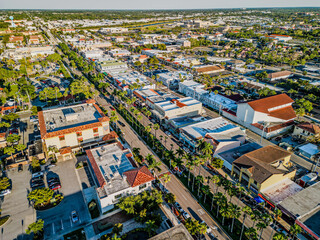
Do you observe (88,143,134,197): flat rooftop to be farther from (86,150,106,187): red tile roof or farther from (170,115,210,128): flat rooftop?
(170,115,210,128): flat rooftop

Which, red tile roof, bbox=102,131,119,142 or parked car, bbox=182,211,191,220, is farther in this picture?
red tile roof, bbox=102,131,119,142

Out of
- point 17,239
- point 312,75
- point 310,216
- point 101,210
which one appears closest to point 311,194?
point 310,216

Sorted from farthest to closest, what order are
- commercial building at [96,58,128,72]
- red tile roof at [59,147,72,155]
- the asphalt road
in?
commercial building at [96,58,128,72] → red tile roof at [59,147,72,155] → the asphalt road

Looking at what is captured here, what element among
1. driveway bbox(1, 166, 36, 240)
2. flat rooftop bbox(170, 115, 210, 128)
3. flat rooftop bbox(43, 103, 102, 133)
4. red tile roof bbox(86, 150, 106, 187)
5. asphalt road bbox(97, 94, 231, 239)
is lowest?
asphalt road bbox(97, 94, 231, 239)

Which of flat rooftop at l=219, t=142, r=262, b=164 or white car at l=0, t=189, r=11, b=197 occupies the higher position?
flat rooftop at l=219, t=142, r=262, b=164

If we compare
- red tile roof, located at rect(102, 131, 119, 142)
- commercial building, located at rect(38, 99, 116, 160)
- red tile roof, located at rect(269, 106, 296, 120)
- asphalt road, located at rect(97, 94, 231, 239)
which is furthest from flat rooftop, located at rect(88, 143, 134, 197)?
red tile roof, located at rect(269, 106, 296, 120)

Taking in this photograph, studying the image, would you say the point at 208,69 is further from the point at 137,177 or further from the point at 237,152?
the point at 137,177
